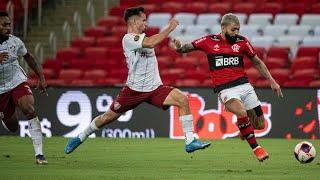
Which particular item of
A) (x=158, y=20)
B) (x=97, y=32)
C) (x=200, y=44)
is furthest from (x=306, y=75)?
(x=200, y=44)

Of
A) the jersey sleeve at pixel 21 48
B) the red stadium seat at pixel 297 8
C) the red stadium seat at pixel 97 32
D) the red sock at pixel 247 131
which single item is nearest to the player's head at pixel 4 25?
the jersey sleeve at pixel 21 48

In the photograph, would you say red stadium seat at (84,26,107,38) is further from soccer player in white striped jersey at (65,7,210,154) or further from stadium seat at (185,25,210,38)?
soccer player in white striped jersey at (65,7,210,154)

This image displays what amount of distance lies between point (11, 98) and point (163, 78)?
10.4m

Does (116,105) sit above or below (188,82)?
above

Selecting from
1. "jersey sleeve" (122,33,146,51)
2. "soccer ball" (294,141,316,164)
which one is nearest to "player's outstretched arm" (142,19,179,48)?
"jersey sleeve" (122,33,146,51)

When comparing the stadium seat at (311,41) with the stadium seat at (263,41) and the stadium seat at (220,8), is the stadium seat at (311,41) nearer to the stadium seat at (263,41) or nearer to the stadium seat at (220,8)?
the stadium seat at (263,41)

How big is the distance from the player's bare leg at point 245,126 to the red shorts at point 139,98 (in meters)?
0.95

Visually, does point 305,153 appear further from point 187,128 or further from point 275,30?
point 275,30

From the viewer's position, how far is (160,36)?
490 inches

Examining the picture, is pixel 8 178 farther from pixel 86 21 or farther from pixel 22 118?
pixel 86 21

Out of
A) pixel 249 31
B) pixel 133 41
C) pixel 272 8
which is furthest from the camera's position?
pixel 272 8

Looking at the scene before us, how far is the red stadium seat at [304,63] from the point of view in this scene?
77.0 ft

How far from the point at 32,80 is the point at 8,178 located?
13.2 meters

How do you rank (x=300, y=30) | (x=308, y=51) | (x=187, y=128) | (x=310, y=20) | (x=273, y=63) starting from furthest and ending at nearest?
(x=310, y=20)
(x=300, y=30)
(x=308, y=51)
(x=273, y=63)
(x=187, y=128)
